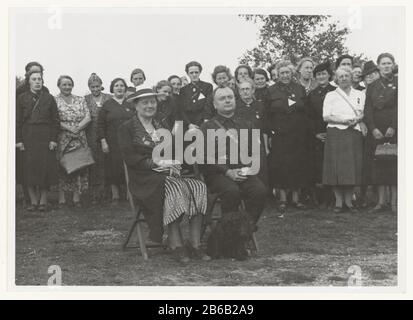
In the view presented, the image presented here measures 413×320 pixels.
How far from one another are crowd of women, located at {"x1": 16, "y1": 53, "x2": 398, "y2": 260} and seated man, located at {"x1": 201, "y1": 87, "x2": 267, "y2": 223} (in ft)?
0.48

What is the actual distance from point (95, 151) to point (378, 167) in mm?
3284

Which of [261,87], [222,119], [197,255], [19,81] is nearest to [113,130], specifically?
[19,81]

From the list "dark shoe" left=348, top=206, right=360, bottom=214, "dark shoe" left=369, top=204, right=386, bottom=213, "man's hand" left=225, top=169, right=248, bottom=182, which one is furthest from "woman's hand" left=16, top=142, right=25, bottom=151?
"dark shoe" left=369, top=204, right=386, bottom=213

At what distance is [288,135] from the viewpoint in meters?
9.48

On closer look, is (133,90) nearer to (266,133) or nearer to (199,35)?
(199,35)

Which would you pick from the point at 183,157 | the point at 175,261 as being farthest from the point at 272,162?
the point at 175,261

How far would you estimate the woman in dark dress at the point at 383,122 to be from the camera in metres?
9.05

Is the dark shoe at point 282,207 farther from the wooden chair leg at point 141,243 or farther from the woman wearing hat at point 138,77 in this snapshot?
the woman wearing hat at point 138,77

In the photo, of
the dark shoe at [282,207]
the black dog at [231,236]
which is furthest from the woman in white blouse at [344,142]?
the black dog at [231,236]

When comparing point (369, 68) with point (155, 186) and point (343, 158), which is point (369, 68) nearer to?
point (343, 158)

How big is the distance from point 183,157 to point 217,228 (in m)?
0.91

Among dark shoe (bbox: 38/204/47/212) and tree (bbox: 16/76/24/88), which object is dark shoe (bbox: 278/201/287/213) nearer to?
dark shoe (bbox: 38/204/47/212)

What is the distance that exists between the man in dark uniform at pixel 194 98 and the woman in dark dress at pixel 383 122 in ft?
6.18

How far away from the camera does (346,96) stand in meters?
9.44
